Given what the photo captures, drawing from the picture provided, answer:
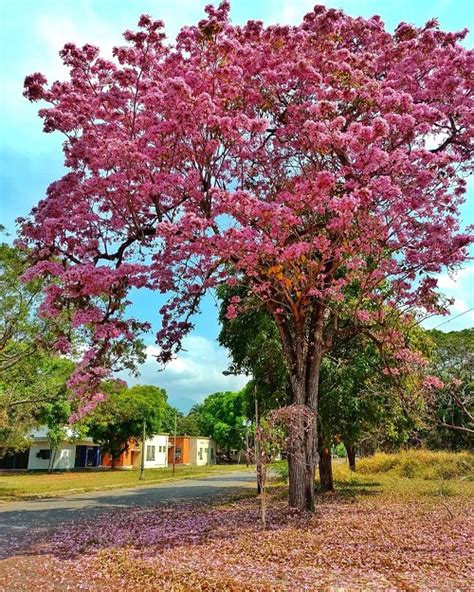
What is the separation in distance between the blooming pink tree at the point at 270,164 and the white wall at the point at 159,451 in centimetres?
4978

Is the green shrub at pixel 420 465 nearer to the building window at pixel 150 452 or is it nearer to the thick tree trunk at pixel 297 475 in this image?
the thick tree trunk at pixel 297 475

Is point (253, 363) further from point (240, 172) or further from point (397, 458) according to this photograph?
point (397, 458)

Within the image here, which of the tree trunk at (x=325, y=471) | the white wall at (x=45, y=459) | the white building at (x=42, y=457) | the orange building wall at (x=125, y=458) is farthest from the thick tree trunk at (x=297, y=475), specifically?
the orange building wall at (x=125, y=458)

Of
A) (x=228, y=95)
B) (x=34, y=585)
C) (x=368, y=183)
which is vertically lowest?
(x=34, y=585)

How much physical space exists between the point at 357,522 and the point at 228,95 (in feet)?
28.4

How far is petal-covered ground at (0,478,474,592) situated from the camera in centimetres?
635

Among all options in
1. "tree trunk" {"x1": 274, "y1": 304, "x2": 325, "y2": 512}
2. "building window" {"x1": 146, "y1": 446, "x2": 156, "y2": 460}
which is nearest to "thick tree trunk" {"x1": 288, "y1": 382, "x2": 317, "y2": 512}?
"tree trunk" {"x1": 274, "y1": 304, "x2": 325, "y2": 512}

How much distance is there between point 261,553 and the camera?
25.1ft

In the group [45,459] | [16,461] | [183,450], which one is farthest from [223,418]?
[16,461]

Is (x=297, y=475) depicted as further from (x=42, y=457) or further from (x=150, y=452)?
(x=150, y=452)

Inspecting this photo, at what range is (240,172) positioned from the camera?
11.5m

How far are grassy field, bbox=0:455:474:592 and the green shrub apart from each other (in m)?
11.0

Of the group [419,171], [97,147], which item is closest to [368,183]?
[419,171]

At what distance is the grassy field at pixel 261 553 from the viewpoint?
6.34 meters
